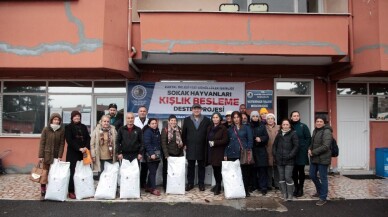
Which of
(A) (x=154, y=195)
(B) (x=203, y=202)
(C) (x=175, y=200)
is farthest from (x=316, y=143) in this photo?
(A) (x=154, y=195)

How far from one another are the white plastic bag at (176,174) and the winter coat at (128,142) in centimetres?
70

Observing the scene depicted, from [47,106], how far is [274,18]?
661 centimetres

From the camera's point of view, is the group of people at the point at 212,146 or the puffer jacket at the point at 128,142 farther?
the puffer jacket at the point at 128,142

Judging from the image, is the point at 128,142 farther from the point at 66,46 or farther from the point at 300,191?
the point at 300,191

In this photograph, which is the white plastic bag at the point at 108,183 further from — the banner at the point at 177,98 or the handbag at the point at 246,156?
the banner at the point at 177,98

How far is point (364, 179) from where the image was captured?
7855 millimetres

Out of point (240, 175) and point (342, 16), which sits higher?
point (342, 16)

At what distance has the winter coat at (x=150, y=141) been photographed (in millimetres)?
6102

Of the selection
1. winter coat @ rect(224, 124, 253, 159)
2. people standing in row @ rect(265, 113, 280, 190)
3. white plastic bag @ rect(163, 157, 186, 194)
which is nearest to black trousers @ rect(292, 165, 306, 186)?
people standing in row @ rect(265, 113, 280, 190)

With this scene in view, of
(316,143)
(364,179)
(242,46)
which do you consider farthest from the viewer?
(364,179)

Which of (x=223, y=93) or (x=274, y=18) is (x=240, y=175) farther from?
(x=274, y=18)

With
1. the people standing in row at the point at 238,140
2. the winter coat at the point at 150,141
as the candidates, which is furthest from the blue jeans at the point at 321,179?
the winter coat at the point at 150,141

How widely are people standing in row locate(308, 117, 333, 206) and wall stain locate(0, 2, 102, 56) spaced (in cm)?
515

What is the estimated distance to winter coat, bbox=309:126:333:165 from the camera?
5484mm
